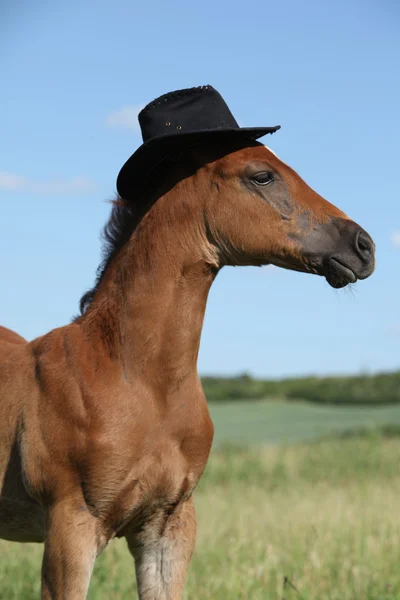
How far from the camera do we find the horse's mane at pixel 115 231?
14.1ft

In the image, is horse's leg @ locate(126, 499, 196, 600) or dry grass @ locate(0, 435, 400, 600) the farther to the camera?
dry grass @ locate(0, 435, 400, 600)

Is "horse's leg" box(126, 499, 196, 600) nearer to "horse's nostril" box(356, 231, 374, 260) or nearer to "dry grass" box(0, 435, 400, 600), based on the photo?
"dry grass" box(0, 435, 400, 600)

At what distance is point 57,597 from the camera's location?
154 inches

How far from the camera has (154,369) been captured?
13.2 ft

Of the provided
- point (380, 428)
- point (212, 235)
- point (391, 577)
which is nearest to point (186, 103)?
point (212, 235)

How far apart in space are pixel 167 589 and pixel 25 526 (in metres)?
0.83

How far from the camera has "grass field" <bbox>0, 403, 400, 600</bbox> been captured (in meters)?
5.99

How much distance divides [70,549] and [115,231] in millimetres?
1583

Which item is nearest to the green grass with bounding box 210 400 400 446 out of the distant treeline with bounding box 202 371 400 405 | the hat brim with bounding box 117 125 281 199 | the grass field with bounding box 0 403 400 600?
the distant treeline with bounding box 202 371 400 405

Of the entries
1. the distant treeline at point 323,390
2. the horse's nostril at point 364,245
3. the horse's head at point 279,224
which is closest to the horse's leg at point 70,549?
the horse's head at point 279,224

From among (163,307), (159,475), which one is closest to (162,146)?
(163,307)

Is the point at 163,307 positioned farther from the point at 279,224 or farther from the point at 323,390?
the point at 323,390

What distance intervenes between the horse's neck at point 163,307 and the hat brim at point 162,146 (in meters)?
0.31

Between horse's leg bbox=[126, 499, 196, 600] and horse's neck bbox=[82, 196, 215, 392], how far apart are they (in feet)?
2.38
